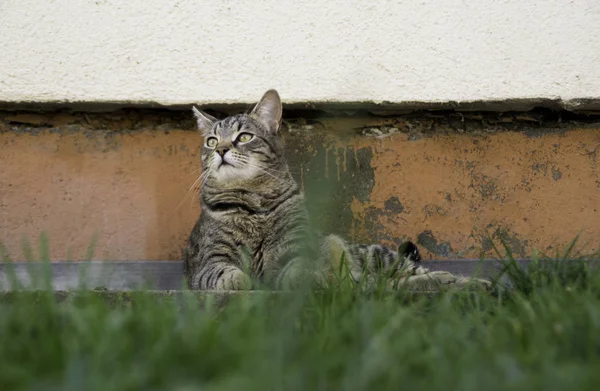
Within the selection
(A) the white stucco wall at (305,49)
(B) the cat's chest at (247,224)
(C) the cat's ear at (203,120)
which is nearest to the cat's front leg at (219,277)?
(B) the cat's chest at (247,224)

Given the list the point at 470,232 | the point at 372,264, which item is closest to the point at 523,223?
the point at 470,232

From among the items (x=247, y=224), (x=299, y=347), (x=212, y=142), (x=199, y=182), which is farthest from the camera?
(x=199, y=182)

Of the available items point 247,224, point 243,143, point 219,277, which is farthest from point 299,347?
point 243,143

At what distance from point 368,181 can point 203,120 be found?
0.88 m

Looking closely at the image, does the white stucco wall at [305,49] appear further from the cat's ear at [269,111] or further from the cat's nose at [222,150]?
the cat's nose at [222,150]

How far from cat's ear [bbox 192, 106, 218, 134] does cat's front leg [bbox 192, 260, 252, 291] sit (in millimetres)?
699

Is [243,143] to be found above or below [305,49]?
below

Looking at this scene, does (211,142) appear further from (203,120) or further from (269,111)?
(269,111)

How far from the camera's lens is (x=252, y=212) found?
3.22 m

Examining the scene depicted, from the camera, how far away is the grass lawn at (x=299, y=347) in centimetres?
109

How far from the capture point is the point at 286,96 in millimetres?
3295

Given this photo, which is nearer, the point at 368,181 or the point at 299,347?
A: the point at 299,347

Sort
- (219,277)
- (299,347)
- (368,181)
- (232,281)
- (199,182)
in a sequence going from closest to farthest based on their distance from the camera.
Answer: (299,347) < (232,281) < (219,277) < (368,181) < (199,182)

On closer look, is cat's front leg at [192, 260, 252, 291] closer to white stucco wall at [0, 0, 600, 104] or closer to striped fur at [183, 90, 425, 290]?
striped fur at [183, 90, 425, 290]
